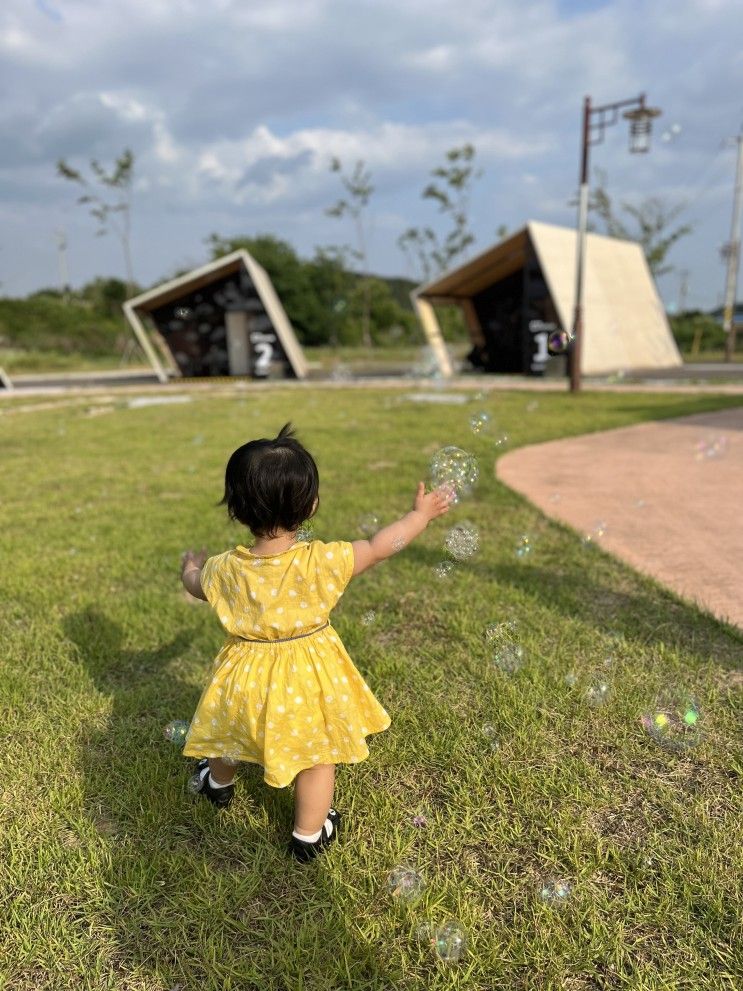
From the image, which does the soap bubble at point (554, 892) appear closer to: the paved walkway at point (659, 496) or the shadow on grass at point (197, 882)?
the shadow on grass at point (197, 882)

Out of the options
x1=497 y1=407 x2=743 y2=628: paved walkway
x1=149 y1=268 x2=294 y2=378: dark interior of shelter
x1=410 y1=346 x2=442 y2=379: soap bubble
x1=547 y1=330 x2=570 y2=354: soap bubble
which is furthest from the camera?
x1=149 y1=268 x2=294 y2=378: dark interior of shelter

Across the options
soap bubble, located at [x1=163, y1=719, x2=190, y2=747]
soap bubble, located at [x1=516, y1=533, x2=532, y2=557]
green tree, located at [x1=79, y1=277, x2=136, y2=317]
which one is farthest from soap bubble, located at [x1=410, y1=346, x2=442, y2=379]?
green tree, located at [x1=79, y1=277, x2=136, y2=317]

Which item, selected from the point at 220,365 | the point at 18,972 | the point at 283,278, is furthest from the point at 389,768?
the point at 283,278

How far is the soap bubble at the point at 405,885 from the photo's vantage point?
6.31 feet

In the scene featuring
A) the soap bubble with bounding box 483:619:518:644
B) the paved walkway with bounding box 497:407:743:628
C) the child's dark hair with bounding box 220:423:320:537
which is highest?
the child's dark hair with bounding box 220:423:320:537

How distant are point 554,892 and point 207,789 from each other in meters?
1.19

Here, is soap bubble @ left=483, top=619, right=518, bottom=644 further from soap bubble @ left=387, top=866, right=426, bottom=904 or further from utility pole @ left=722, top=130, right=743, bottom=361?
utility pole @ left=722, top=130, right=743, bottom=361

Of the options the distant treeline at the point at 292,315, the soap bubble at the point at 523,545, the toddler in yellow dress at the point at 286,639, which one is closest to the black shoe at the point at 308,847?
the toddler in yellow dress at the point at 286,639

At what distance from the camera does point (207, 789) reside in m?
2.35

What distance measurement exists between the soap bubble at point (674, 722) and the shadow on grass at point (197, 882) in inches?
55.1

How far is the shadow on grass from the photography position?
5.78ft

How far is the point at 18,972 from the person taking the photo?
1744 millimetres

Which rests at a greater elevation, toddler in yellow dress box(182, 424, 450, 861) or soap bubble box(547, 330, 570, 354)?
soap bubble box(547, 330, 570, 354)

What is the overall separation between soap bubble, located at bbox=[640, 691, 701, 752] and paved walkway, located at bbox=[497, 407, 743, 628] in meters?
0.96
